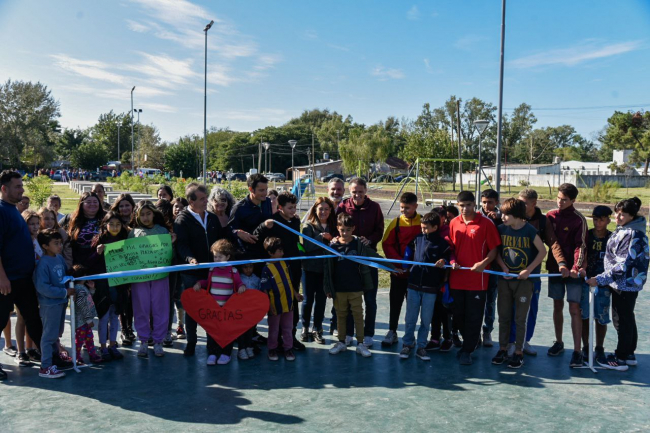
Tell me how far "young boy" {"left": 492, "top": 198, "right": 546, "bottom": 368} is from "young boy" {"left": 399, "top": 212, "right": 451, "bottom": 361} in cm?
62

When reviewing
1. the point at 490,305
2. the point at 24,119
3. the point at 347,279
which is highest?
the point at 24,119

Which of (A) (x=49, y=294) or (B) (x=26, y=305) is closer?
(A) (x=49, y=294)

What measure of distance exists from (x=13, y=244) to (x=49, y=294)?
582mm

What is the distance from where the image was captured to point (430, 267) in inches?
218

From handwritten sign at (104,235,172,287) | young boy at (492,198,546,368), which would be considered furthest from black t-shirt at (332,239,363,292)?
handwritten sign at (104,235,172,287)

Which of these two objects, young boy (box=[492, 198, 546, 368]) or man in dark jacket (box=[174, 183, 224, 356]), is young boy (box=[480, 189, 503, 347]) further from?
man in dark jacket (box=[174, 183, 224, 356])

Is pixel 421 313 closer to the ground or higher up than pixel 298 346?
higher up

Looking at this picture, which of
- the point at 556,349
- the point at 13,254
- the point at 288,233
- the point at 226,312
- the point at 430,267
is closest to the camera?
the point at 13,254

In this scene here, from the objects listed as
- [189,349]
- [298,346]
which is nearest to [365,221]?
[298,346]

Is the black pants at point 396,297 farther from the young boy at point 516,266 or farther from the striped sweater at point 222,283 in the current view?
the striped sweater at point 222,283

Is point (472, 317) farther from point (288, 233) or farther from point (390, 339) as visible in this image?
point (288, 233)

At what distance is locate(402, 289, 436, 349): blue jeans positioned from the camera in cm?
557

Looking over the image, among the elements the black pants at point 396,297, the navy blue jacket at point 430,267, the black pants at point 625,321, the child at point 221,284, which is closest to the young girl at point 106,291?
the child at point 221,284

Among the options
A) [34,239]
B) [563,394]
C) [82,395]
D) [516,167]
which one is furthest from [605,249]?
[516,167]
